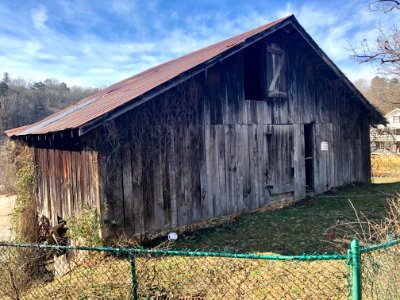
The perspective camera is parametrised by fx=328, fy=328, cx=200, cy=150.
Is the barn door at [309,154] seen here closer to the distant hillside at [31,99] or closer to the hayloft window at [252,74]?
the hayloft window at [252,74]

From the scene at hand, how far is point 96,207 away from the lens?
6781 millimetres

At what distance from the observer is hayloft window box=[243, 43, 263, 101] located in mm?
10703

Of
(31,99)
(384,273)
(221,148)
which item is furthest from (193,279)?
(31,99)

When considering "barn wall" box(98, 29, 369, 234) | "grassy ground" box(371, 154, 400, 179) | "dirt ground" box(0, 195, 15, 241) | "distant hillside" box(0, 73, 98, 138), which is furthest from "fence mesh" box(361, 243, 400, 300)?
"distant hillside" box(0, 73, 98, 138)

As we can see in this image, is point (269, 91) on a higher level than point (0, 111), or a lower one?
lower

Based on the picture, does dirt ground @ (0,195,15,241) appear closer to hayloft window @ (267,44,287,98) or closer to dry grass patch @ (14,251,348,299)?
dry grass patch @ (14,251,348,299)

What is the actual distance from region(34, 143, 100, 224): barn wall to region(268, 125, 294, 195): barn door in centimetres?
554

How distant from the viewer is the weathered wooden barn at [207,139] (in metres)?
6.98

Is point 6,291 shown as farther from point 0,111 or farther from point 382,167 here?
point 0,111

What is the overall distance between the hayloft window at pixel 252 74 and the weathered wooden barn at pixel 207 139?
0.04 metres

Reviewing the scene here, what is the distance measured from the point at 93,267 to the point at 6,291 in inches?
67.3

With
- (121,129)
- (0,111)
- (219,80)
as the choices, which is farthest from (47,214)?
(0,111)

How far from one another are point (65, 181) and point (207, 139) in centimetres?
370

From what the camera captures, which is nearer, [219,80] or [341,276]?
[341,276]
